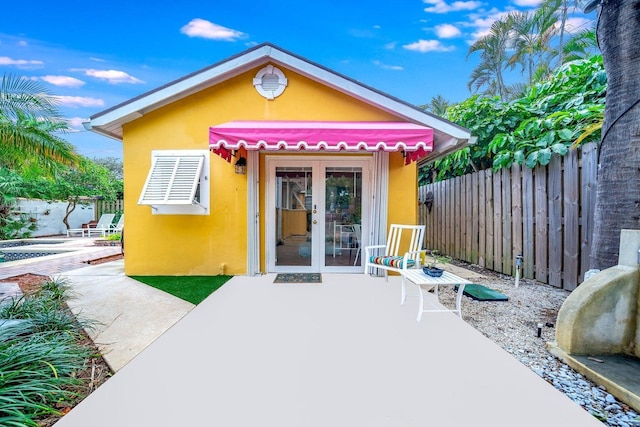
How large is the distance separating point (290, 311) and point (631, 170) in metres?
7.05

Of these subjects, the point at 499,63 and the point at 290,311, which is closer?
the point at 290,311

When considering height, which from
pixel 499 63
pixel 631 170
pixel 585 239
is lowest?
pixel 585 239

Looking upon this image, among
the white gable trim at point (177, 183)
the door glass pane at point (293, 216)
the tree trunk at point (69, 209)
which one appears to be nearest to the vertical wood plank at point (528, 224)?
the door glass pane at point (293, 216)

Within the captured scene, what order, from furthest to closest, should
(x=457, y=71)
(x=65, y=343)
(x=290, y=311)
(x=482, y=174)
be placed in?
(x=457, y=71)
(x=482, y=174)
(x=290, y=311)
(x=65, y=343)

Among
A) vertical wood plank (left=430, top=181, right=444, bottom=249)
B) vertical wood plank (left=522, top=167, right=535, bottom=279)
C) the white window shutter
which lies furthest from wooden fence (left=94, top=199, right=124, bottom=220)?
vertical wood plank (left=522, top=167, right=535, bottom=279)

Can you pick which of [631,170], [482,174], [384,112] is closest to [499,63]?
[482,174]

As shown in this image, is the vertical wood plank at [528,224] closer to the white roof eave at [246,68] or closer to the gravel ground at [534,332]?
the gravel ground at [534,332]

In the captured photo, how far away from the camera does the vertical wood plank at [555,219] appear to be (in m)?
8.42

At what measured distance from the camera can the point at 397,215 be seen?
10.3m

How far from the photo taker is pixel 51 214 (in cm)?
2502

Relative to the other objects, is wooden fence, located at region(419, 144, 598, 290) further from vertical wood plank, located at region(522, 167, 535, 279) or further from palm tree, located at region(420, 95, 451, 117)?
palm tree, located at region(420, 95, 451, 117)

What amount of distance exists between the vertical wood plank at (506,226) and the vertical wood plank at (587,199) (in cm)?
259

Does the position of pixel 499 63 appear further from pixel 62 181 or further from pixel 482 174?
pixel 62 181

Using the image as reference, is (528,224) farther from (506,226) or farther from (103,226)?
(103,226)
